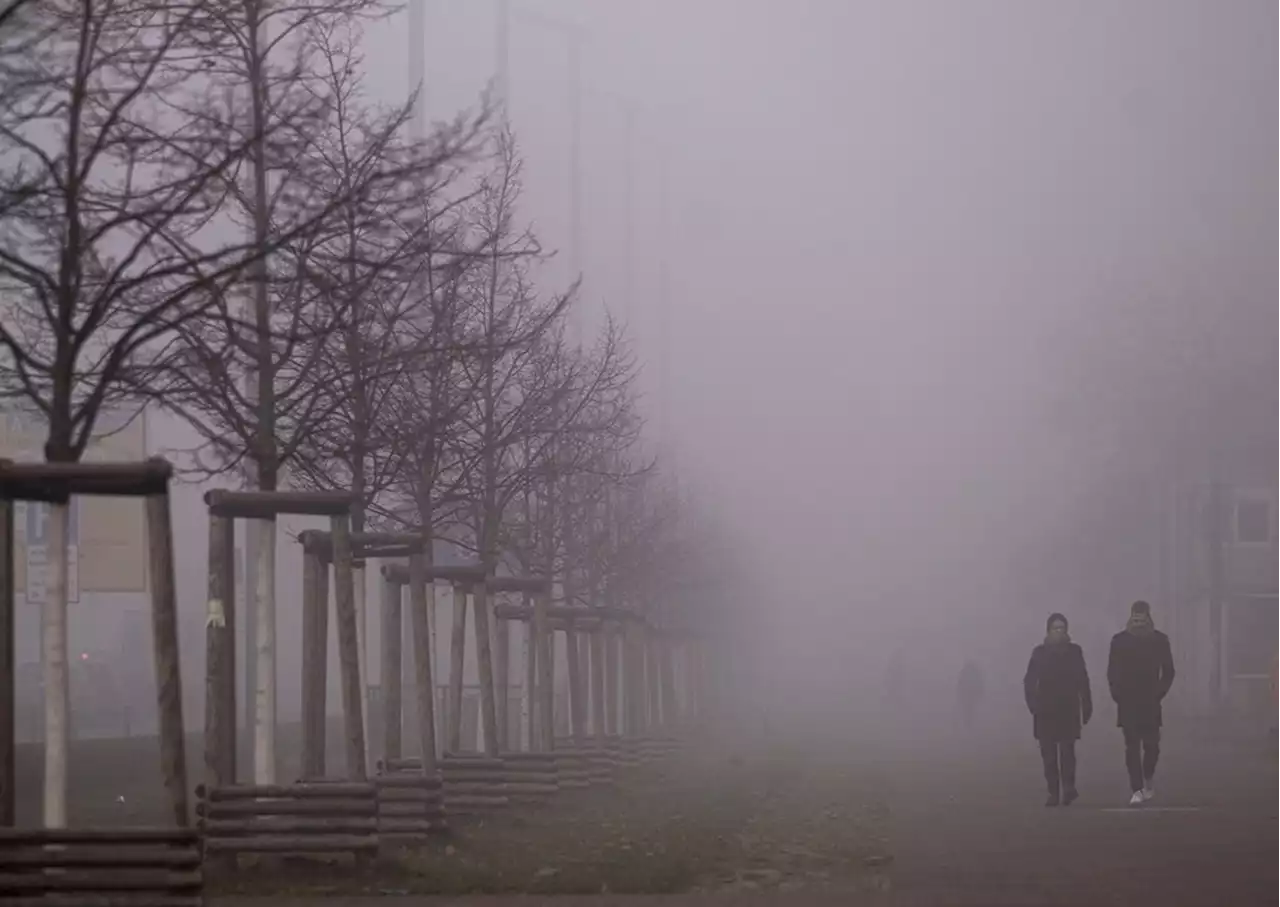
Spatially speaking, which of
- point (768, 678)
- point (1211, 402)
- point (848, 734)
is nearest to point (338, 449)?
point (1211, 402)

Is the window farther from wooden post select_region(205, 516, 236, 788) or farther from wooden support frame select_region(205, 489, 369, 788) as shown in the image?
wooden post select_region(205, 516, 236, 788)

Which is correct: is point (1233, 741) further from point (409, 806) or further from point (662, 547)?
point (409, 806)

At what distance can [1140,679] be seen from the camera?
20.9 m

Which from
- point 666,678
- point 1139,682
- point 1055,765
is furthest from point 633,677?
point 1139,682

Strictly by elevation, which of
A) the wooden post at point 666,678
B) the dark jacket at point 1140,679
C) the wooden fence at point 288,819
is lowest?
the wooden post at point 666,678

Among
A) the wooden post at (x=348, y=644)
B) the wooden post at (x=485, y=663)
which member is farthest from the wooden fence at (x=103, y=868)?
the wooden post at (x=485, y=663)

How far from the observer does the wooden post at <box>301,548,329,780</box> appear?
57.3 ft

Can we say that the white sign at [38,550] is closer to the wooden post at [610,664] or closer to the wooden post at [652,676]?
the wooden post at [610,664]

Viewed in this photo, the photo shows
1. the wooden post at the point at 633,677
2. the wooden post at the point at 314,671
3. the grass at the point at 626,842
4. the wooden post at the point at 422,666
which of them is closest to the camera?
the grass at the point at 626,842

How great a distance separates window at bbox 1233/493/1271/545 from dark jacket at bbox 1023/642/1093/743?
44.3m

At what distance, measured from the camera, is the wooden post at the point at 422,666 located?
61.8 ft

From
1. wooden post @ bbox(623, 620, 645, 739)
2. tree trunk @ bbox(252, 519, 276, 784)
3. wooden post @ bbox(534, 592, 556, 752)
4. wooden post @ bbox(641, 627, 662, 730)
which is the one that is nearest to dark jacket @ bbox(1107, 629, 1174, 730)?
wooden post @ bbox(534, 592, 556, 752)

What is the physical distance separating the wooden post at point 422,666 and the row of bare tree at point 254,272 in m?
1.07

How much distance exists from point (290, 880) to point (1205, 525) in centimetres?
4106
